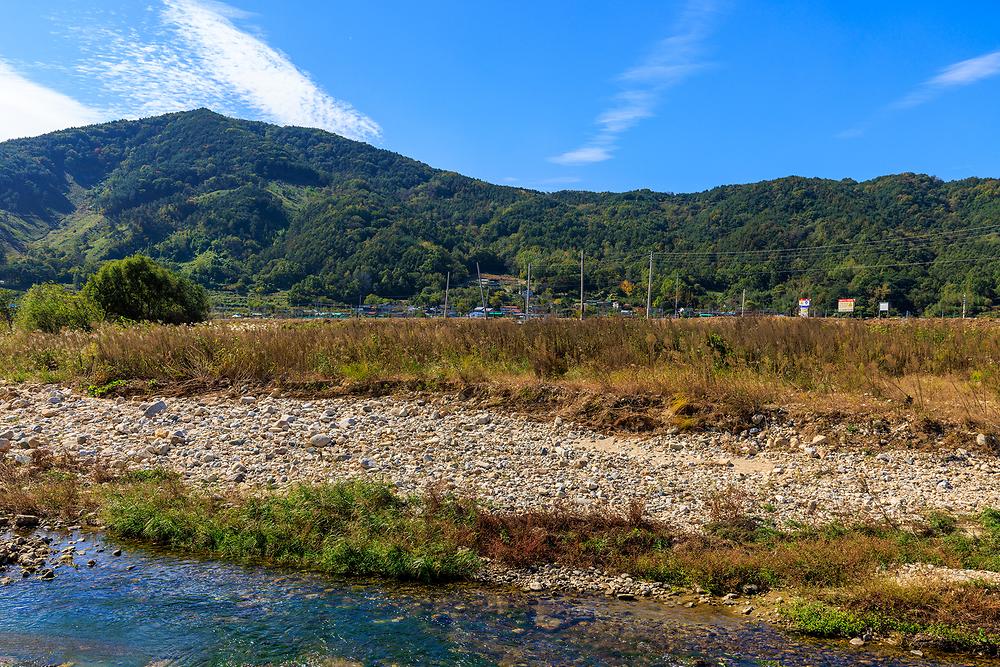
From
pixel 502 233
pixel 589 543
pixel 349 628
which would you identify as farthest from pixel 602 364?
pixel 502 233

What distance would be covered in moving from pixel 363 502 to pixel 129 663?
9.85 ft

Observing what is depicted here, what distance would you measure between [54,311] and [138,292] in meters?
3.68

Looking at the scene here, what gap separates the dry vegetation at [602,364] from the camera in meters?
10.8

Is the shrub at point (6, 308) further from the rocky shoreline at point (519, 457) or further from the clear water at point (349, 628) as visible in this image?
the clear water at point (349, 628)

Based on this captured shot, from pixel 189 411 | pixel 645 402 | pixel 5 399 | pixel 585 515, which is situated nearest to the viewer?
pixel 585 515

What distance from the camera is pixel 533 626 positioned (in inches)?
204

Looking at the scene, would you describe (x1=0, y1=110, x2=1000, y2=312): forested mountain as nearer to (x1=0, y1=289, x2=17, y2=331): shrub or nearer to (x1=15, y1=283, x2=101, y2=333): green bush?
(x1=0, y1=289, x2=17, y2=331): shrub

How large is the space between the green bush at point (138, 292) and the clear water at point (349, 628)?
75.5ft

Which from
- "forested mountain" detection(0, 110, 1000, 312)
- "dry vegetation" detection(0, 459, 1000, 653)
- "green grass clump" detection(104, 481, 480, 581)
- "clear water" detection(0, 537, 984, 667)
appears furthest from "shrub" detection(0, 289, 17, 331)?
"forested mountain" detection(0, 110, 1000, 312)

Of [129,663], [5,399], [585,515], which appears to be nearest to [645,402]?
[585,515]

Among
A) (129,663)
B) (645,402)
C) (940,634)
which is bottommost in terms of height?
(129,663)

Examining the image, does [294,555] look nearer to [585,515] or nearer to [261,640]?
[261,640]

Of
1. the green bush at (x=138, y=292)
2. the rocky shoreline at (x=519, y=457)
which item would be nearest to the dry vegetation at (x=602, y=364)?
the rocky shoreline at (x=519, y=457)

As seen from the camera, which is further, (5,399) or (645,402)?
(5,399)
